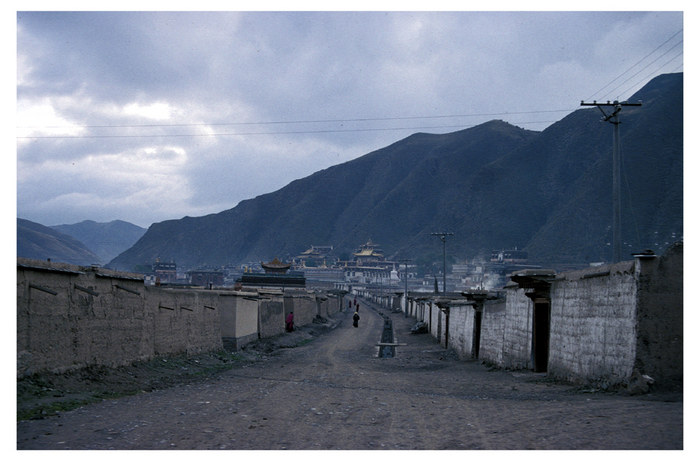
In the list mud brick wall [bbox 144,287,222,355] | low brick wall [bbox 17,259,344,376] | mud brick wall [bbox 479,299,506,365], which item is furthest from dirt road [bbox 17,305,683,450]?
mud brick wall [bbox 479,299,506,365]

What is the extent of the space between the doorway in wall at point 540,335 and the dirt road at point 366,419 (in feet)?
4.99

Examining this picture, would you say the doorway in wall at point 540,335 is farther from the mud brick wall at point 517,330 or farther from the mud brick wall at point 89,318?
the mud brick wall at point 89,318

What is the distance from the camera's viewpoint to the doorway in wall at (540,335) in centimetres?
1492

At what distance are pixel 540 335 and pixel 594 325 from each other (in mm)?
3844

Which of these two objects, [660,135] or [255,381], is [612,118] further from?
[660,135]

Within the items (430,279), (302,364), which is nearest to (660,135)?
(430,279)

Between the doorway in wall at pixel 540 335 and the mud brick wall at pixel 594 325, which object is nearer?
the mud brick wall at pixel 594 325

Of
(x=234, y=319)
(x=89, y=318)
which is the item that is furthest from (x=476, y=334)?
(x=89, y=318)

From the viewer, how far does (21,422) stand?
7809 mm

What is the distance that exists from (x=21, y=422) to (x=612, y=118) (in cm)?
2161

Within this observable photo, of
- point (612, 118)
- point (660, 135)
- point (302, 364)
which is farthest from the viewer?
point (660, 135)

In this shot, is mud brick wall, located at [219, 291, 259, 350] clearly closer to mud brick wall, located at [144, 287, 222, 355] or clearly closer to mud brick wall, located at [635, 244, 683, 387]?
mud brick wall, located at [144, 287, 222, 355]

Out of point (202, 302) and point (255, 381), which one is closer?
point (255, 381)

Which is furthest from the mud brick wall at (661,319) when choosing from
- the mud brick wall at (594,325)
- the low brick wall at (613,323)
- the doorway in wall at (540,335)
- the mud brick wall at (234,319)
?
the mud brick wall at (234,319)
